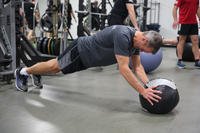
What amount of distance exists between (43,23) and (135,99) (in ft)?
11.1

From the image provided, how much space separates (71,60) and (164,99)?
106 cm

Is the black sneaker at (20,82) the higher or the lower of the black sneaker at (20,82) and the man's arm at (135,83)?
the lower

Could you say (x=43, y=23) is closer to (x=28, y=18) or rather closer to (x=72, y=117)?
(x=28, y=18)

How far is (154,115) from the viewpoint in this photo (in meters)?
3.01

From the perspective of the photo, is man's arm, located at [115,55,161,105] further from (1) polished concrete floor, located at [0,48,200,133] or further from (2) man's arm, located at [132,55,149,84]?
(2) man's arm, located at [132,55,149,84]

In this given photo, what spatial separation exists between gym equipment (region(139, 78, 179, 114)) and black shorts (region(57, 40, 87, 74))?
2.59 ft

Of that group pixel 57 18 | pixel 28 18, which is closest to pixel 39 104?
pixel 57 18

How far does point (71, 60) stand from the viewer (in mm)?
3406

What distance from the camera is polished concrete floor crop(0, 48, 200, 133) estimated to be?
270 centimetres

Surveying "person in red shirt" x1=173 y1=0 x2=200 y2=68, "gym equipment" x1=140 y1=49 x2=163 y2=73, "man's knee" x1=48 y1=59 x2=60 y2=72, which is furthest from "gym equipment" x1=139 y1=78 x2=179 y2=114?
"person in red shirt" x1=173 y1=0 x2=200 y2=68

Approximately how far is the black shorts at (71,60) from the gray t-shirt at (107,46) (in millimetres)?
61

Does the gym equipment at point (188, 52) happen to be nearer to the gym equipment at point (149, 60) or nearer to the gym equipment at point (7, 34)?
the gym equipment at point (149, 60)

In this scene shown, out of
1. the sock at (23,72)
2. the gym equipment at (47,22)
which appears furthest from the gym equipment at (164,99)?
the gym equipment at (47,22)

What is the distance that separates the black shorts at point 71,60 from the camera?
3.39 m
